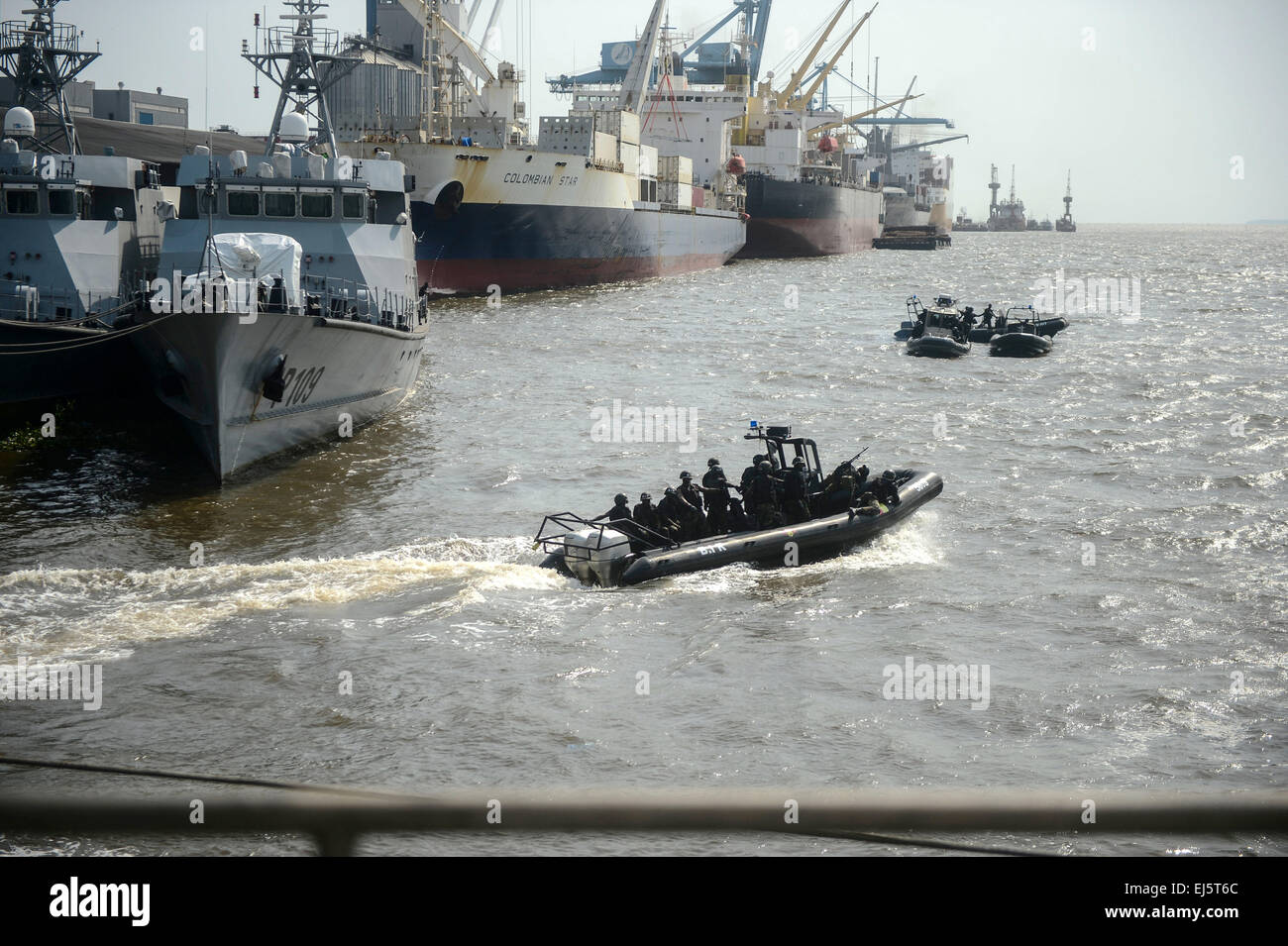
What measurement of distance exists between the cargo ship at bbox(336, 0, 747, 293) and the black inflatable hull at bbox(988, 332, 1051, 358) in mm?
23164

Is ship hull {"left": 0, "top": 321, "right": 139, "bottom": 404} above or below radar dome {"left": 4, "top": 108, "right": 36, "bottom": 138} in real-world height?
below

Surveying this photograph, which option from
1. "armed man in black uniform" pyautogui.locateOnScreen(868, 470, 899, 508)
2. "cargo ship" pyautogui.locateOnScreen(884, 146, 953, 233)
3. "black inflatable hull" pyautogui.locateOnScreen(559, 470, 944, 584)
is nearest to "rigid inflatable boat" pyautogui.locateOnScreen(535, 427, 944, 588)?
"black inflatable hull" pyautogui.locateOnScreen(559, 470, 944, 584)

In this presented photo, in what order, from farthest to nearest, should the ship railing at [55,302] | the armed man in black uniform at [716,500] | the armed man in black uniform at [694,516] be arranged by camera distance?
the ship railing at [55,302] < the armed man in black uniform at [716,500] < the armed man in black uniform at [694,516]

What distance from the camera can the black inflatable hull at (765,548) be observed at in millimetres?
18094

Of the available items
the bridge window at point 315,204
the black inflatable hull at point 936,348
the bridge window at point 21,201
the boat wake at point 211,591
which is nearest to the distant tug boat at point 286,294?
the bridge window at point 315,204

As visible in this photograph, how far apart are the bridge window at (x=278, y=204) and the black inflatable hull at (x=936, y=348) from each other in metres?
23.8

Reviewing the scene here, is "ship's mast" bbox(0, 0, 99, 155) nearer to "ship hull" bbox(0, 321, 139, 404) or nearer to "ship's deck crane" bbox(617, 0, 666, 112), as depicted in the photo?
"ship hull" bbox(0, 321, 139, 404)

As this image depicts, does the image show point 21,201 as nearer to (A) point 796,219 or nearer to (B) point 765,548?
(B) point 765,548

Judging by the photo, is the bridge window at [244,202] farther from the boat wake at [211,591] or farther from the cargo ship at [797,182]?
the cargo ship at [797,182]

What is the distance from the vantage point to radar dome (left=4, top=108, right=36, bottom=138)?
34031 mm

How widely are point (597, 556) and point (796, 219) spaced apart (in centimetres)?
9215

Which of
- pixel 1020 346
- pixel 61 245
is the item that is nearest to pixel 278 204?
pixel 61 245

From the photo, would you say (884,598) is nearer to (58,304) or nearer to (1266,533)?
(1266,533)
